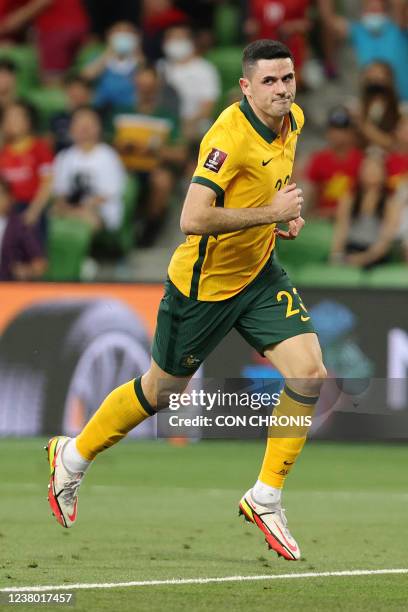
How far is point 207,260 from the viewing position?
7.43m

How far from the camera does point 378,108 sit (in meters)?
15.9

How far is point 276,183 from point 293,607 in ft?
7.44

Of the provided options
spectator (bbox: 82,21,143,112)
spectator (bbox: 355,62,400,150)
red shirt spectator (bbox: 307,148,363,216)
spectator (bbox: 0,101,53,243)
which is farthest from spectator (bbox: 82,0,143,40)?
red shirt spectator (bbox: 307,148,363,216)

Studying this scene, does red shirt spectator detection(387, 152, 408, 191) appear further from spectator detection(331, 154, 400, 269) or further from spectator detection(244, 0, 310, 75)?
spectator detection(244, 0, 310, 75)

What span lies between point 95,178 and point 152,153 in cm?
93

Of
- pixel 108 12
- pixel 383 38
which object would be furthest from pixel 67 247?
pixel 383 38

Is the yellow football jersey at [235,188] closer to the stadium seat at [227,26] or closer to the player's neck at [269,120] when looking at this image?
the player's neck at [269,120]

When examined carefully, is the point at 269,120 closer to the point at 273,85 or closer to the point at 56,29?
the point at 273,85

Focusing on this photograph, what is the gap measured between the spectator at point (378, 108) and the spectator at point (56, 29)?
378cm

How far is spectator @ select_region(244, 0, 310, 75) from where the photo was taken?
16719 millimetres

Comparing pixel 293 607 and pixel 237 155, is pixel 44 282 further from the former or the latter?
pixel 293 607

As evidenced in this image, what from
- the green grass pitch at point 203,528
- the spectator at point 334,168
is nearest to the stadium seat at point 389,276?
the spectator at point 334,168

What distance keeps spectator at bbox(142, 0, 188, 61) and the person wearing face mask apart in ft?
7.00

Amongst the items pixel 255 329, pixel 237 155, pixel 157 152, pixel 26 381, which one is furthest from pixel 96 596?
pixel 157 152
